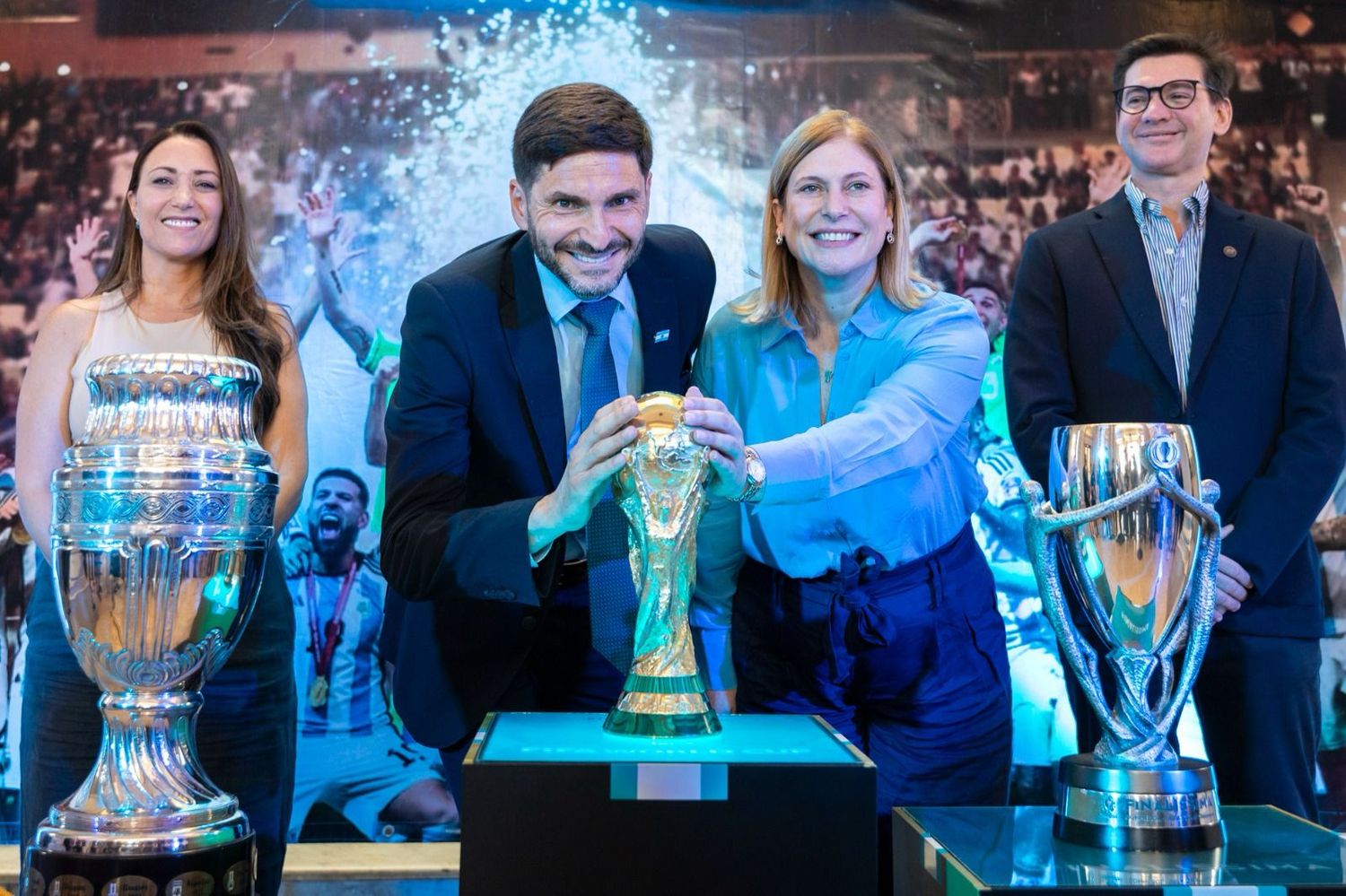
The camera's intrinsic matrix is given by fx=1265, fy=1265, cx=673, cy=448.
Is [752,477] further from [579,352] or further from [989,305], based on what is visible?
[989,305]

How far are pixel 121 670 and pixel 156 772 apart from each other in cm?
11

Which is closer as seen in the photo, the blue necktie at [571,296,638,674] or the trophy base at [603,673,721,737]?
the trophy base at [603,673,721,737]

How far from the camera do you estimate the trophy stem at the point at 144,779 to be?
4.06ft

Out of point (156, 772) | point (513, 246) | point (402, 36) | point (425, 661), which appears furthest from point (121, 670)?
point (402, 36)

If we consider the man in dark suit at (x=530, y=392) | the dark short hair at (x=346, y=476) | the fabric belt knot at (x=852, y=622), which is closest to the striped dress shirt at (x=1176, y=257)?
the fabric belt knot at (x=852, y=622)

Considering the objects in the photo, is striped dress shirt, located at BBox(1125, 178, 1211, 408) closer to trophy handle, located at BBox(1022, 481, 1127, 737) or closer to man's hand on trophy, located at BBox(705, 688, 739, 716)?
man's hand on trophy, located at BBox(705, 688, 739, 716)

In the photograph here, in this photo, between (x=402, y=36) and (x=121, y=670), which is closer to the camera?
(x=121, y=670)

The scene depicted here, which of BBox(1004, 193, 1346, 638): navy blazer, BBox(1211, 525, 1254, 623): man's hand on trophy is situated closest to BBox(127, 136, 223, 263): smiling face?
BBox(1004, 193, 1346, 638): navy blazer

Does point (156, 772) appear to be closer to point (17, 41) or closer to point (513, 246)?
point (513, 246)

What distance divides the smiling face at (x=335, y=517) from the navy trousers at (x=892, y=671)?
5.56 ft

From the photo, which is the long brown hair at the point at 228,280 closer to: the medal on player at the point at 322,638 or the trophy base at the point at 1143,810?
the medal on player at the point at 322,638

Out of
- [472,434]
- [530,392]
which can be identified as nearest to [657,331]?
[530,392]

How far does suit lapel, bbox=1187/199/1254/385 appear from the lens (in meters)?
2.49

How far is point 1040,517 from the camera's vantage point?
1450 millimetres
